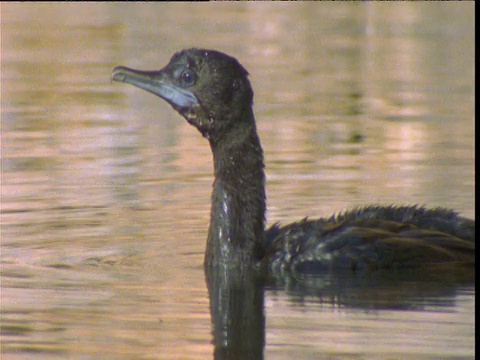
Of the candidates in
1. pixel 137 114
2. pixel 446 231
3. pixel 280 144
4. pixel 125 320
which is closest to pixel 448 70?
pixel 137 114

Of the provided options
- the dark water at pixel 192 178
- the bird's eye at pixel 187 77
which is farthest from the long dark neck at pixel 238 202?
the bird's eye at pixel 187 77

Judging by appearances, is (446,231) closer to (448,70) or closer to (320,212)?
(320,212)

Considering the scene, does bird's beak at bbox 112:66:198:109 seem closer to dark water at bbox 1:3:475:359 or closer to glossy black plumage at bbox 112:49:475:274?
glossy black plumage at bbox 112:49:475:274

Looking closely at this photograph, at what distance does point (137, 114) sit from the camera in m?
18.3

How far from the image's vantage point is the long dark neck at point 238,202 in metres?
9.71

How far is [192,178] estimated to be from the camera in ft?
43.9

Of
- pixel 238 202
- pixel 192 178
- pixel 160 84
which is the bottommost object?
pixel 192 178

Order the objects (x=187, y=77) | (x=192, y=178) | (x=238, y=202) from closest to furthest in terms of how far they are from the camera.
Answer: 1. (x=187, y=77)
2. (x=238, y=202)
3. (x=192, y=178)

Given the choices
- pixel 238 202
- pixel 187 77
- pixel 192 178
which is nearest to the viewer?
pixel 187 77

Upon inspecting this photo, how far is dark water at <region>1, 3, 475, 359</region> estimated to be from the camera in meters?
8.16

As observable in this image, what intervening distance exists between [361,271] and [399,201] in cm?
262

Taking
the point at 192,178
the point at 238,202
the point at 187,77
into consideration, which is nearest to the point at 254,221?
the point at 238,202

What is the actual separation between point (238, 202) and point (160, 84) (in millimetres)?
972

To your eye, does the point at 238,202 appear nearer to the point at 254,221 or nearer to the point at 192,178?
the point at 254,221
